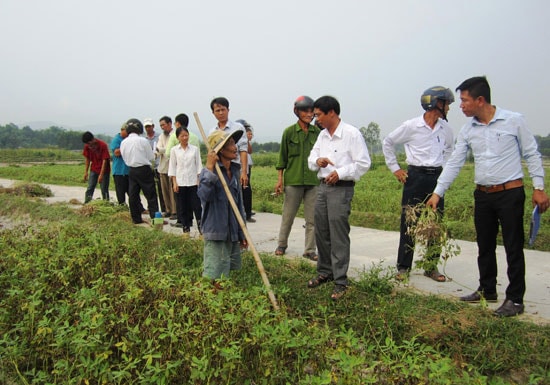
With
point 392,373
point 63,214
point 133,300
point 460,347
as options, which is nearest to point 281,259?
point 133,300

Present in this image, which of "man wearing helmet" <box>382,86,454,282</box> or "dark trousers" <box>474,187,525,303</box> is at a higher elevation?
"man wearing helmet" <box>382,86,454,282</box>

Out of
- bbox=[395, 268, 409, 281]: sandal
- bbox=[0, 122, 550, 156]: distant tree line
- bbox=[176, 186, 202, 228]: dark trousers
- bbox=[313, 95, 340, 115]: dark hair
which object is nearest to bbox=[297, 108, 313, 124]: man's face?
bbox=[313, 95, 340, 115]: dark hair

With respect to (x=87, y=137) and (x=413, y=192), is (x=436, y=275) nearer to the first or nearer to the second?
(x=413, y=192)

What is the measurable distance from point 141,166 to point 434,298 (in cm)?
573

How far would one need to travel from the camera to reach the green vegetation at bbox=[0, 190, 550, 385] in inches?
108

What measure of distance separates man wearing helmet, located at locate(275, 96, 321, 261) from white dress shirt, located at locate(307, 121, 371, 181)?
1102mm

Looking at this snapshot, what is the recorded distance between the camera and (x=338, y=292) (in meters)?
4.31

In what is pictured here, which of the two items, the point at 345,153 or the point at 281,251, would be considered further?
the point at 281,251

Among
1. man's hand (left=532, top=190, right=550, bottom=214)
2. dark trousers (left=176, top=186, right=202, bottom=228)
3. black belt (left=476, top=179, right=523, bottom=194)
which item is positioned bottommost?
dark trousers (left=176, top=186, right=202, bottom=228)

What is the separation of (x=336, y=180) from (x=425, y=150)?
1.29 m

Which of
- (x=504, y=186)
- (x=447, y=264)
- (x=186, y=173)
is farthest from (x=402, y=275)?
(x=186, y=173)

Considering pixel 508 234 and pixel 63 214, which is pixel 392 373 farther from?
pixel 63 214

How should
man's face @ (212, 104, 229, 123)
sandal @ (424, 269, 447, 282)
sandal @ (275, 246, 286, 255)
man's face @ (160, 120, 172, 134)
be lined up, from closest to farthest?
1. sandal @ (424, 269, 447, 282)
2. sandal @ (275, 246, 286, 255)
3. man's face @ (212, 104, 229, 123)
4. man's face @ (160, 120, 172, 134)

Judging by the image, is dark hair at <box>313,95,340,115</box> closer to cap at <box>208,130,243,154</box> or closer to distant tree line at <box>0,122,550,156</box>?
cap at <box>208,130,243,154</box>
